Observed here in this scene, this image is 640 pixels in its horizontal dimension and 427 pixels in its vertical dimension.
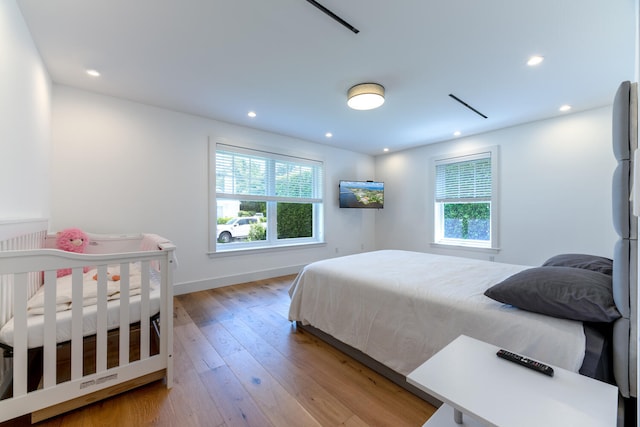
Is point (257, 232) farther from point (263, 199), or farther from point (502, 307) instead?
point (502, 307)

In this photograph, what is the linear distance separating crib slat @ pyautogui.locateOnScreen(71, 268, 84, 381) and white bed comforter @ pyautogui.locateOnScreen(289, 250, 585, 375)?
1509 millimetres

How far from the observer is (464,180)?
4.55 m

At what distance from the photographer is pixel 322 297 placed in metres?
2.26

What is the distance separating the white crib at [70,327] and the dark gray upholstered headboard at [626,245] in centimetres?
232

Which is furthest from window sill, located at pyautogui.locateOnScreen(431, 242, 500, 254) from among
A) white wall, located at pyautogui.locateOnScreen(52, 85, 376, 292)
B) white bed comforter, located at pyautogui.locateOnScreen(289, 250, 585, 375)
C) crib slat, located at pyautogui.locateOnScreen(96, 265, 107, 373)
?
crib slat, located at pyautogui.locateOnScreen(96, 265, 107, 373)

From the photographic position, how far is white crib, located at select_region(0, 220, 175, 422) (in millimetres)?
1271

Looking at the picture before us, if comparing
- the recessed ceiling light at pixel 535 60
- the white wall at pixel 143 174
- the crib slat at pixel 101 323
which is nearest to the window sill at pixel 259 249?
the white wall at pixel 143 174

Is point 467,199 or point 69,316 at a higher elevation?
point 467,199

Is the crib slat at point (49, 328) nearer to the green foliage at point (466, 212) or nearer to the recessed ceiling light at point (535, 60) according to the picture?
the recessed ceiling light at point (535, 60)

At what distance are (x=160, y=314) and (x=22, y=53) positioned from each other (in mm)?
2116

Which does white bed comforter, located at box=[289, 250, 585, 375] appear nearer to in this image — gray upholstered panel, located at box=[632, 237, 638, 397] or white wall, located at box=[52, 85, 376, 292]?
gray upholstered panel, located at box=[632, 237, 638, 397]

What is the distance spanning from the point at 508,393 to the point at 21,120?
10.5 feet

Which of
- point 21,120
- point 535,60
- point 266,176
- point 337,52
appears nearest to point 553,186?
point 535,60

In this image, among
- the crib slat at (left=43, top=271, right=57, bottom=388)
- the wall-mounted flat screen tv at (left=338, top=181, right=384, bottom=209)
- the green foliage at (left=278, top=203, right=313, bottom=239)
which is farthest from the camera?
the wall-mounted flat screen tv at (left=338, top=181, right=384, bottom=209)
